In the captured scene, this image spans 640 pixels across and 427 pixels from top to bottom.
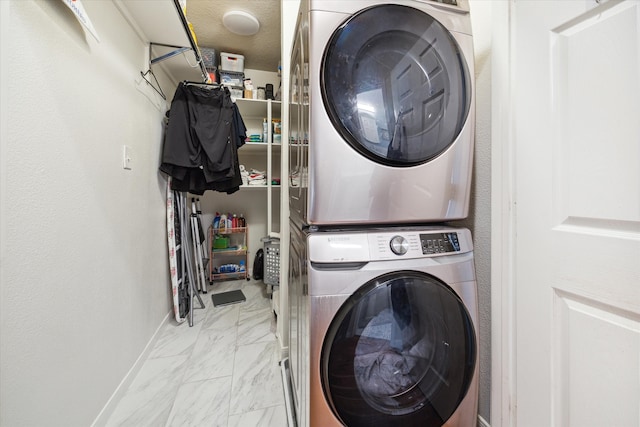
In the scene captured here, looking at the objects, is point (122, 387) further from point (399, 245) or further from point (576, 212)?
point (576, 212)

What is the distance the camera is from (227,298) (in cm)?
238

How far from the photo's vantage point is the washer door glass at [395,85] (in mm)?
697

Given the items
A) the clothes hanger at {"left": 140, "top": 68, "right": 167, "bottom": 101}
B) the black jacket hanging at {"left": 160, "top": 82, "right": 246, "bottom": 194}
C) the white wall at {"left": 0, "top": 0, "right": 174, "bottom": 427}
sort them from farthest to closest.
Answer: the black jacket hanging at {"left": 160, "top": 82, "right": 246, "bottom": 194} → the clothes hanger at {"left": 140, "top": 68, "right": 167, "bottom": 101} → the white wall at {"left": 0, "top": 0, "right": 174, "bottom": 427}

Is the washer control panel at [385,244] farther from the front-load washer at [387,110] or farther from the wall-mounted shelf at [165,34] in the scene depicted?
the wall-mounted shelf at [165,34]

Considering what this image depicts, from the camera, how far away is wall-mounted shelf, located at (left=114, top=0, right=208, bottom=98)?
4.07ft

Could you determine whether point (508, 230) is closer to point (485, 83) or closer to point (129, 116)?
point (485, 83)

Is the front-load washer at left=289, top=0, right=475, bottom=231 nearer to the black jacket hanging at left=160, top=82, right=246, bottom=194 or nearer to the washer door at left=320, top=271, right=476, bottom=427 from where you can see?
the washer door at left=320, top=271, right=476, bottom=427

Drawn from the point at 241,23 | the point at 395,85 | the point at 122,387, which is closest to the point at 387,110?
the point at 395,85

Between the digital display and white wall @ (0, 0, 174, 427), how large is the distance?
122 centimetres

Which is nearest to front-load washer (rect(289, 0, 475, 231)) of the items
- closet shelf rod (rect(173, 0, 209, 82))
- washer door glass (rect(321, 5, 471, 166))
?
washer door glass (rect(321, 5, 471, 166))

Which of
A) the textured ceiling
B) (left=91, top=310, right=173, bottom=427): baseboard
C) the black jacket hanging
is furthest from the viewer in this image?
the textured ceiling

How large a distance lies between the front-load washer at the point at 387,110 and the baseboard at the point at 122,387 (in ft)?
4.37

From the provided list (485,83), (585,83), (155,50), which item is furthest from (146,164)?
(585,83)

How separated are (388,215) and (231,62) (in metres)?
2.69
